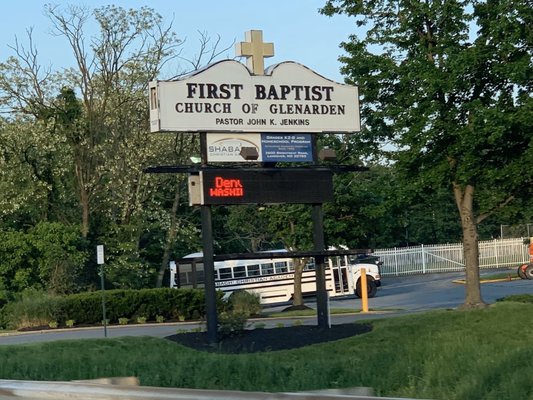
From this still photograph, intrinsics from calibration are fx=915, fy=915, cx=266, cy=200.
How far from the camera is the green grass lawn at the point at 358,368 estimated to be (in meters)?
10.1

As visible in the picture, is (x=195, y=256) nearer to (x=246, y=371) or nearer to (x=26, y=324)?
(x=26, y=324)

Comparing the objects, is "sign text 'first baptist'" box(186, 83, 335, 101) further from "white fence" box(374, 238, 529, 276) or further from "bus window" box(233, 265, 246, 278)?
"white fence" box(374, 238, 529, 276)

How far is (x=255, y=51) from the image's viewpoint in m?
19.5

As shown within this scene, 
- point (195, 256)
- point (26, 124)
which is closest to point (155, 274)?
point (195, 256)

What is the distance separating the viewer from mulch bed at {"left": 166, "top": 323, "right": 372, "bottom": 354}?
16.9 m

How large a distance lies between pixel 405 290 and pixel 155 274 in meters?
11.6

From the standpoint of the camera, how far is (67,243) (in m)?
37.2

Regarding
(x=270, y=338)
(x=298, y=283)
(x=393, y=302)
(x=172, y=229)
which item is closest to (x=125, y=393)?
(x=270, y=338)

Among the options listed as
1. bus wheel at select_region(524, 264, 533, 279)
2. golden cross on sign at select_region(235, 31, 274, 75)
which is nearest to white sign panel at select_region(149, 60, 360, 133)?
golden cross on sign at select_region(235, 31, 274, 75)

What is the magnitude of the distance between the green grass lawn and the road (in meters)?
10.1

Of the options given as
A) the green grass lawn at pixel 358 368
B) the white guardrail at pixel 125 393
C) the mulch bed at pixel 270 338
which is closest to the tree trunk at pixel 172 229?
the mulch bed at pixel 270 338

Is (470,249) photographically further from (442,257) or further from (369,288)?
(442,257)

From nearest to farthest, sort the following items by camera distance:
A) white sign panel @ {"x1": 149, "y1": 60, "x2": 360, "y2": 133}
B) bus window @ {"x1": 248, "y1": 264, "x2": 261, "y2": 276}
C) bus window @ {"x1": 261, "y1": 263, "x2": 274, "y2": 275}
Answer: white sign panel @ {"x1": 149, "y1": 60, "x2": 360, "y2": 133} → bus window @ {"x1": 248, "y1": 264, "x2": 261, "y2": 276} → bus window @ {"x1": 261, "y1": 263, "x2": 274, "y2": 275}

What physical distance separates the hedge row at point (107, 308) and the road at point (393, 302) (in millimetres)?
1516
